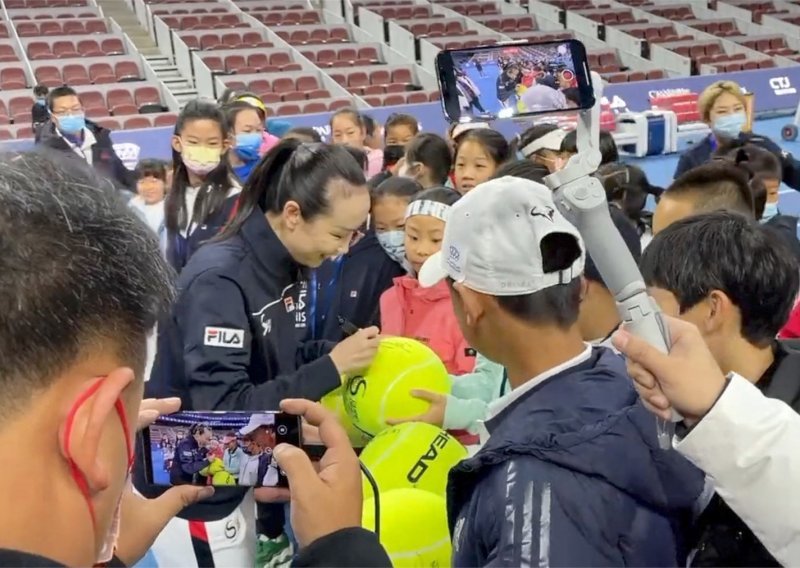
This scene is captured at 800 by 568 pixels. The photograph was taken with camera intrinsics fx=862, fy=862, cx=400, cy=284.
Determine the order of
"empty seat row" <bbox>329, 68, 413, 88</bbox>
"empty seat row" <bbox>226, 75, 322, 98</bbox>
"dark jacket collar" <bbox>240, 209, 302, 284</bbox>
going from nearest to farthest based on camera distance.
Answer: "dark jacket collar" <bbox>240, 209, 302, 284</bbox> → "empty seat row" <bbox>226, 75, 322, 98</bbox> → "empty seat row" <bbox>329, 68, 413, 88</bbox>

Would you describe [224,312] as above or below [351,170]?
below

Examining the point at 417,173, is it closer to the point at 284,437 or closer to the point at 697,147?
the point at 697,147

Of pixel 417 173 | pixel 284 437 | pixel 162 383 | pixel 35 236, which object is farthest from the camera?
pixel 417 173

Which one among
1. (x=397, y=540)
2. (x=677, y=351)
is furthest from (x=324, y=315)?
(x=677, y=351)

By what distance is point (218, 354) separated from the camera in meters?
2.11

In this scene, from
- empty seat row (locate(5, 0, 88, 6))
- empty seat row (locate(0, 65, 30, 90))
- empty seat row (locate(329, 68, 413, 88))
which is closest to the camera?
empty seat row (locate(0, 65, 30, 90))

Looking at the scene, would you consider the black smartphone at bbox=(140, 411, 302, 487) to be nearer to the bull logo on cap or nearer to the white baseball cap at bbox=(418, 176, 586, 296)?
the white baseball cap at bbox=(418, 176, 586, 296)

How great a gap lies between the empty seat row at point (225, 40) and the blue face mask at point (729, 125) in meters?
11.1

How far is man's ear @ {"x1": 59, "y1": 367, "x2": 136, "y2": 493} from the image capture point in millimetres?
760

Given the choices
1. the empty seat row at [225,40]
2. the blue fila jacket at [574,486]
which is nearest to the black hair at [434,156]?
the blue fila jacket at [574,486]

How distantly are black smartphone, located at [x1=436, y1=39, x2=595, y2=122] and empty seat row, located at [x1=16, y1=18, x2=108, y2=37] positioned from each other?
14536 mm

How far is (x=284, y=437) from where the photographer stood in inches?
64.2

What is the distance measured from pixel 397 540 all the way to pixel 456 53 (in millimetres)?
1154

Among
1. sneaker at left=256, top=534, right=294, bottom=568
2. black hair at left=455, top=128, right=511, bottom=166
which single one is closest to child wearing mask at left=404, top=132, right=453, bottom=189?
black hair at left=455, top=128, right=511, bottom=166
